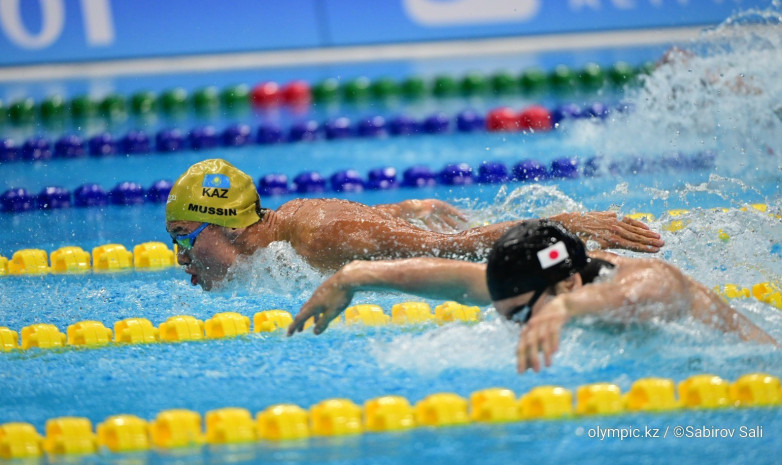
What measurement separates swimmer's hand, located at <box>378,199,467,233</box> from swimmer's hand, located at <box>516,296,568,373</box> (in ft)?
6.02

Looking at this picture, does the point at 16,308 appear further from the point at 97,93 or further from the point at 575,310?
the point at 97,93

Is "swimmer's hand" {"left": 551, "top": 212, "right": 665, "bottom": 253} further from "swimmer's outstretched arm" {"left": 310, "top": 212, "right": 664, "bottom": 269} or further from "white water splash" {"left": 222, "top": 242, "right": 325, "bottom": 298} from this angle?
"white water splash" {"left": 222, "top": 242, "right": 325, "bottom": 298}

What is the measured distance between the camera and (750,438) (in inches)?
93.5

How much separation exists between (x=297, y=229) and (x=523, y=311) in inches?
48.9

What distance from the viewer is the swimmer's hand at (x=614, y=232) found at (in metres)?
3.25

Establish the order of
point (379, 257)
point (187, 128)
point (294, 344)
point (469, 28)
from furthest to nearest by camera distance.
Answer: point (469, 28) < point (187, 128) < point (379, 257) < point (294, 344)

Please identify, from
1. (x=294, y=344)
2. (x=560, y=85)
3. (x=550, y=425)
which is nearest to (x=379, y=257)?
(x=294, y=344)

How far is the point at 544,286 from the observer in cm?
252

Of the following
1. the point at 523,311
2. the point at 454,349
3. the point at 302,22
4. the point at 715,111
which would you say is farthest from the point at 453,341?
the point at 302,22

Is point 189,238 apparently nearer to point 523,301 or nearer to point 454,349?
point 454,349

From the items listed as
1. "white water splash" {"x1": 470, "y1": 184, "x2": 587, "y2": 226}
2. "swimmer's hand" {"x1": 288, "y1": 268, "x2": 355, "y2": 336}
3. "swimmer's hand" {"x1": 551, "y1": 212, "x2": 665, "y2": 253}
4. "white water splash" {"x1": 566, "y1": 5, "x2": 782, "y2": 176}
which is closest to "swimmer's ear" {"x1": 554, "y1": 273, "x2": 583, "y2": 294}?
"swimmer's hand" {"x1": 288, "y1": 268, "x2": 355, "y2": 336}

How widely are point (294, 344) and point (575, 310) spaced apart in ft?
3.82

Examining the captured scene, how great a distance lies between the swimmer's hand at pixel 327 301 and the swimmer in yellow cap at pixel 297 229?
75cm

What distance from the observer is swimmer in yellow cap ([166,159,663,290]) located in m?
3.41
